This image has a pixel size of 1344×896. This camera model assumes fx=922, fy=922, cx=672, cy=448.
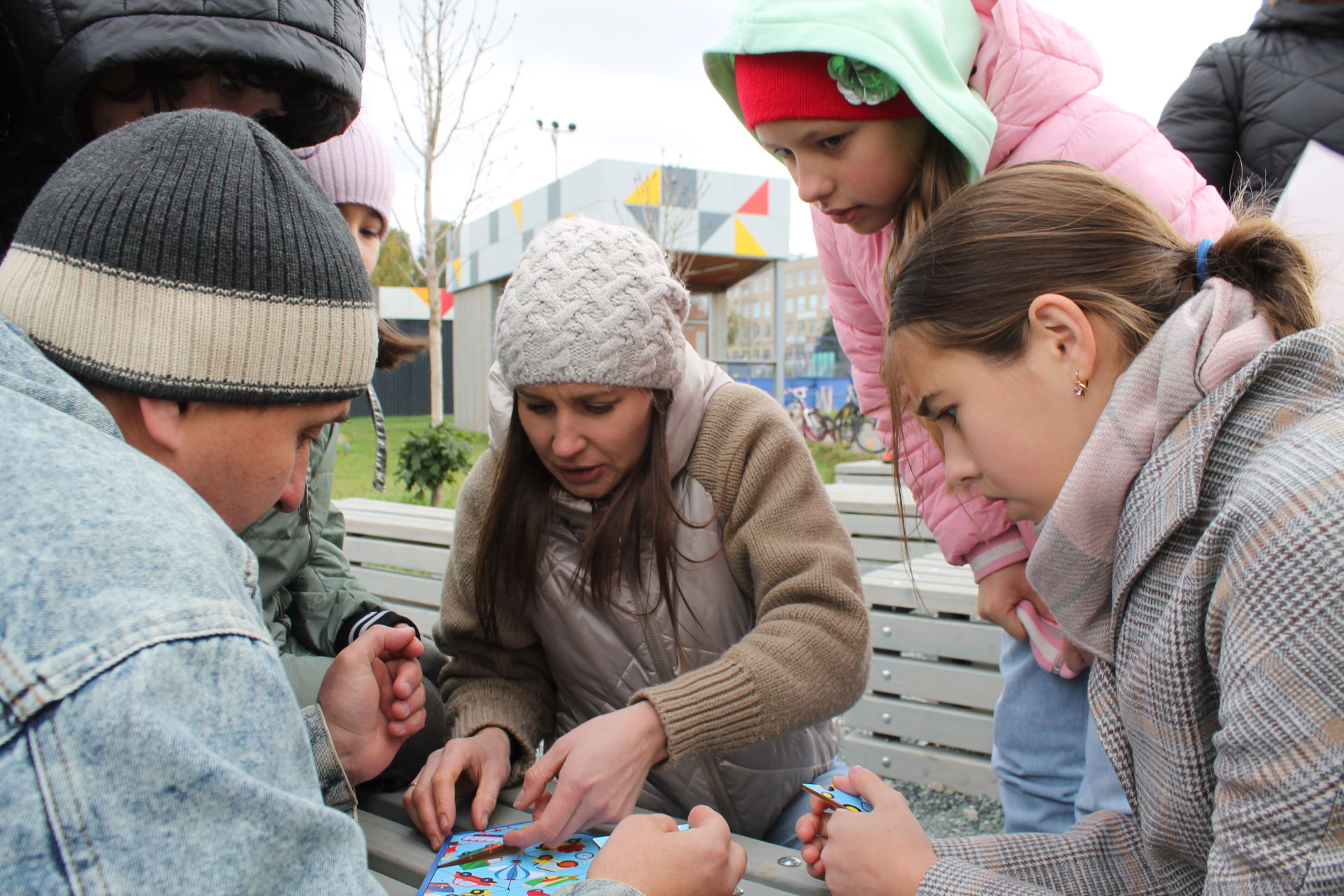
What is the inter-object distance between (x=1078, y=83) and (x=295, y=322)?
1.59 m

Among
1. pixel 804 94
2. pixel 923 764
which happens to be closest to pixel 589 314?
pixel 804 94

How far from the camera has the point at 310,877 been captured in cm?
78

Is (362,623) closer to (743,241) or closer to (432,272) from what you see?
(432,272)

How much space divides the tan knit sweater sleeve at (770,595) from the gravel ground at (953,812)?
1.74 m

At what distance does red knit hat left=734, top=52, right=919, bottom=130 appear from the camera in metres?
1.93

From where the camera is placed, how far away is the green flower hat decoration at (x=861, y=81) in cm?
188

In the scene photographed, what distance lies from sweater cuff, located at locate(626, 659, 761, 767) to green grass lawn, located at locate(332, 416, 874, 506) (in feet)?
11.9

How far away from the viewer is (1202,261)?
4.38 feet

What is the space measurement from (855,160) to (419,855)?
5.17 ft

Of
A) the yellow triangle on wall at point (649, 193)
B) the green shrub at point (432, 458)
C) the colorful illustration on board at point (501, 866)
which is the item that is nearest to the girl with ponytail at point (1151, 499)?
the colorful illustration on board at point (501, 866)

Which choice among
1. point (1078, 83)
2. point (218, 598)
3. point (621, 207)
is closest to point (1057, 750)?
point (1078, 83)

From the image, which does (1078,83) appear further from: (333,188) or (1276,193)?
(333,188)

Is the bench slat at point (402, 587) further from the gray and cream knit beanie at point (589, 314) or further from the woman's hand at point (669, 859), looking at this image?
the woman's hand at point (669, 859)

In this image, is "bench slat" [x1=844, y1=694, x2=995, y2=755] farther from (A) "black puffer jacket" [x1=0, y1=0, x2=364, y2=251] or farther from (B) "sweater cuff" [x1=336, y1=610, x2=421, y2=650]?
(A) "black puffer jacket" [x1=0, y1=0, x2=364, y2=251]
